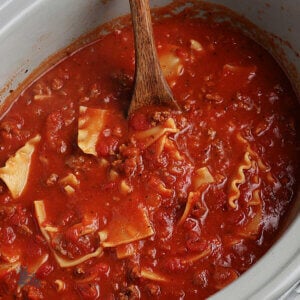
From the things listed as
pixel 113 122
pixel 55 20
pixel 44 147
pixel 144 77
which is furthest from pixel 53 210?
pixel 55 20

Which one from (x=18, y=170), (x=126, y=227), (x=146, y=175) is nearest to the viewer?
(x=126, y=227)

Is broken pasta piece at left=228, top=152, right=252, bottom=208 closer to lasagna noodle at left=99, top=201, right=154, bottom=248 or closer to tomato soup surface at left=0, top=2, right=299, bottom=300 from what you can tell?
tomato soup surface at left=0, top=2, right=299, bottom=300

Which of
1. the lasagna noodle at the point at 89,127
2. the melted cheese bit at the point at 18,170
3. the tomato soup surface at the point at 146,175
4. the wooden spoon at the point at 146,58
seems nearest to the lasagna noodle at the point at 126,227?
the tomato soup surface at the point at 146,175

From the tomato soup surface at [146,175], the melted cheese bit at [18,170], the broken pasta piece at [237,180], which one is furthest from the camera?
the melted cheese bit at [18,170]

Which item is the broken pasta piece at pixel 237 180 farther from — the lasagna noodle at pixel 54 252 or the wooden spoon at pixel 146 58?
the lasagna noodle at pixel 54 252

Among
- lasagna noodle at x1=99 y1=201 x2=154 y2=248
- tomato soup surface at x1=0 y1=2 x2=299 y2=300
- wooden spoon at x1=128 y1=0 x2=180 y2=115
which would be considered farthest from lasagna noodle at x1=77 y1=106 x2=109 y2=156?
lasagna noodle at x1=99 y1=201 x2=154 y2=248

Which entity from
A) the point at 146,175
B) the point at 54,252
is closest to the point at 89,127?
the point at 146,175

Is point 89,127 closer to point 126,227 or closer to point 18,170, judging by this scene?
point 18,170

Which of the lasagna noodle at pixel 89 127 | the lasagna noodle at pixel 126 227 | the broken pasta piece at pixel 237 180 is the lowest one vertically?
the broken pasta piece at pixel 237 180
